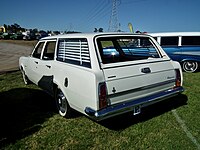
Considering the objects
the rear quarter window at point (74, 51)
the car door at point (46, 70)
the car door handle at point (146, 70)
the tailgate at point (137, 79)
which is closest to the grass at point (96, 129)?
the car door at point (46, 70)

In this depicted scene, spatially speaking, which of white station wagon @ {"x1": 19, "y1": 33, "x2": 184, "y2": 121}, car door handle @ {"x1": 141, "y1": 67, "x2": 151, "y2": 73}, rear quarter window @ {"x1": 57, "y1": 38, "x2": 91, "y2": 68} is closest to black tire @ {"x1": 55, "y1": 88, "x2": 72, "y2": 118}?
white station wagon @ {"x1": 19, "y1": 33, "x2": 184, "y2": 121}

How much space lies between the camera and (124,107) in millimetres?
3186

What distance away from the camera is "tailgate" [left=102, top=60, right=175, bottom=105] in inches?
122

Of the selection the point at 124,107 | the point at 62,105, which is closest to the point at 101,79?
the point at 124,107

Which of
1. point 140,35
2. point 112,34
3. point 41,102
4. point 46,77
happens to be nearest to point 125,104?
point 112,34

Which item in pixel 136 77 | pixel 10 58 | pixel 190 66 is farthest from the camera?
pixel 10 58

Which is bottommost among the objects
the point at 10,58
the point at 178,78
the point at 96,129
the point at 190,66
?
the point at 96,129

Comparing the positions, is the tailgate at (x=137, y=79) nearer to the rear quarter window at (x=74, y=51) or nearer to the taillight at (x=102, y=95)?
the taillight at (x=102, y=95)

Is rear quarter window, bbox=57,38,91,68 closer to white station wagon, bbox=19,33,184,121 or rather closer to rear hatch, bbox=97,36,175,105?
white station wagon, bbox=19,33,184,121

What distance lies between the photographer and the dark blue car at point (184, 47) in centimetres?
903

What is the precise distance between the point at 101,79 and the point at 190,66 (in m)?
7.70

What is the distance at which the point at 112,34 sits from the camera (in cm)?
371

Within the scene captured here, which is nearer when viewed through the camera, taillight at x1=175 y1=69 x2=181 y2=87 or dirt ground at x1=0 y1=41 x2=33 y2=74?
taillight at x1=175 y1=69 x2=181 y2=87

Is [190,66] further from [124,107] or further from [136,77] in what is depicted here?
[124,107]
